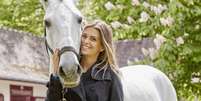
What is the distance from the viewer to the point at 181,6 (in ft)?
26.4

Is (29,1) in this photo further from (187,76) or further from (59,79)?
(59,79)

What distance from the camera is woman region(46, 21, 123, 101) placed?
2.93 meters

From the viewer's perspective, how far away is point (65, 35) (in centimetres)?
262

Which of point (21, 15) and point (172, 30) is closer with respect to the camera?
point (172, 30)

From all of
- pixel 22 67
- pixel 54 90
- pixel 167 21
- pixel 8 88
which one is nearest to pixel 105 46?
pixel 54 90

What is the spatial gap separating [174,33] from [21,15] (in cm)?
894

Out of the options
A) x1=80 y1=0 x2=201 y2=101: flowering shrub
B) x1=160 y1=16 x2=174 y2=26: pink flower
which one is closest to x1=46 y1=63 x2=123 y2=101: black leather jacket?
x1=80 y1=0 x2=201 y2=101: flowering shrub

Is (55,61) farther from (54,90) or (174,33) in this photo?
(174,33)

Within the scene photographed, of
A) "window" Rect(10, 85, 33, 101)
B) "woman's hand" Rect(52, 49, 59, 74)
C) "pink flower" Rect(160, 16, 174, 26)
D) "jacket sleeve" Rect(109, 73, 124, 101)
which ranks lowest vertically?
"window" Rect(10, 85, 33, 101)

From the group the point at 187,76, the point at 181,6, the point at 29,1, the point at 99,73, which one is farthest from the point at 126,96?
the point at 29,1

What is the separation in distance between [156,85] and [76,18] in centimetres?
194

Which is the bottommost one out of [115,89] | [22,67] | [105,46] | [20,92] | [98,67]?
[20,92]

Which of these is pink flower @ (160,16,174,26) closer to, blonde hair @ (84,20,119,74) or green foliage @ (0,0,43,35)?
blonde hair @ (84,20,119,74)

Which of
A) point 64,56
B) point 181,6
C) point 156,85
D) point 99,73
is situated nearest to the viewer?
point 64,56
